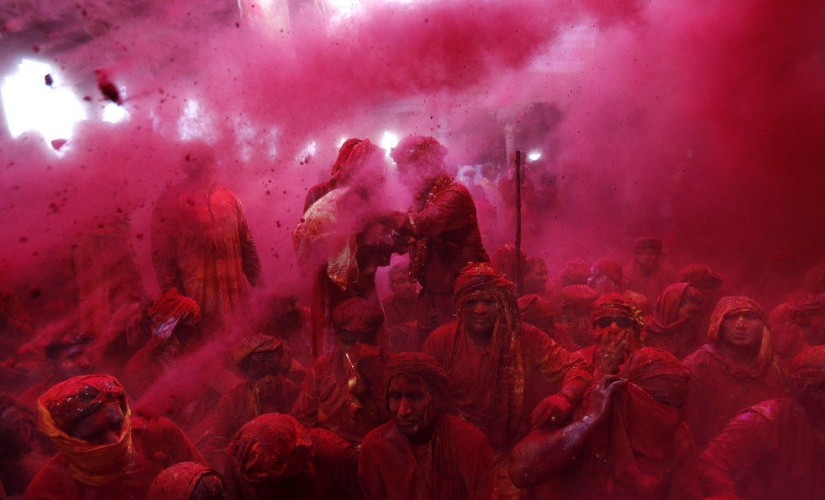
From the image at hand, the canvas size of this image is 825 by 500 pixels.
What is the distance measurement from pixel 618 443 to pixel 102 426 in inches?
108

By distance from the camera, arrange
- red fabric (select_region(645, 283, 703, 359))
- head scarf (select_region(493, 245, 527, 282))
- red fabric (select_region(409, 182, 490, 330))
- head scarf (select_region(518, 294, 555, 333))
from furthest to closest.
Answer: head scarf (select_region(493, 245, 527, 282)), red fabric (select_region(645, 283, 703, 359)), head scarf (select_region(518, 294, 555, 333)), red fabric (select_region(409, 182, 490, 330))

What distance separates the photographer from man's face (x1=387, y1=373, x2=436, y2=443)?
9.02ft

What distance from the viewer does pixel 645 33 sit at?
907 cm

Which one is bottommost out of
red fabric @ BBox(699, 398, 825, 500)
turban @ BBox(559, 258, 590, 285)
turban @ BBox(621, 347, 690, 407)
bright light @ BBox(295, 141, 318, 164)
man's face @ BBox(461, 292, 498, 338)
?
red fabric @ BBox(699, 398, 825, 500)

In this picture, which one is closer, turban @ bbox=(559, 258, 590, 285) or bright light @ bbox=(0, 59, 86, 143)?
bright light @ bbox=(0, 59, 86, 143)

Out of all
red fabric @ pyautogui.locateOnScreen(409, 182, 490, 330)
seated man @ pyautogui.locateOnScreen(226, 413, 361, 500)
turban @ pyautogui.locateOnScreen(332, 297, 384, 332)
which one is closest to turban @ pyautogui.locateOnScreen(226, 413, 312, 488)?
seated man @ pyautogui.locateOnScreen(226, 413, 361, 500)

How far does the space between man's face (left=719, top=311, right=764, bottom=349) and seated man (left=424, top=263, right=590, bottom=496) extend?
1.55 meters

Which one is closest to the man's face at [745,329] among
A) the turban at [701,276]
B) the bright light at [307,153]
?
the turban at [701,276]

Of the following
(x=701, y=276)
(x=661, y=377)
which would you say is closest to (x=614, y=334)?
(x=661, y=377)

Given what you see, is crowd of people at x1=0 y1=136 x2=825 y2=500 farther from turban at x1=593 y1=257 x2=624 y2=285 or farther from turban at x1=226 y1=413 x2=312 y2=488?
turban at x1=593 y1=257 x2=624 y2=285

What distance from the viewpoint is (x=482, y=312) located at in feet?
11.4

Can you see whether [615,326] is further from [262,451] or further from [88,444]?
[88,444]

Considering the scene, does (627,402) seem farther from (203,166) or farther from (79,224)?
(79,224)

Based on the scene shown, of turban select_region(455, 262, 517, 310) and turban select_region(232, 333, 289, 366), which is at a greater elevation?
turban select_region(455, 262, 517, 310)
